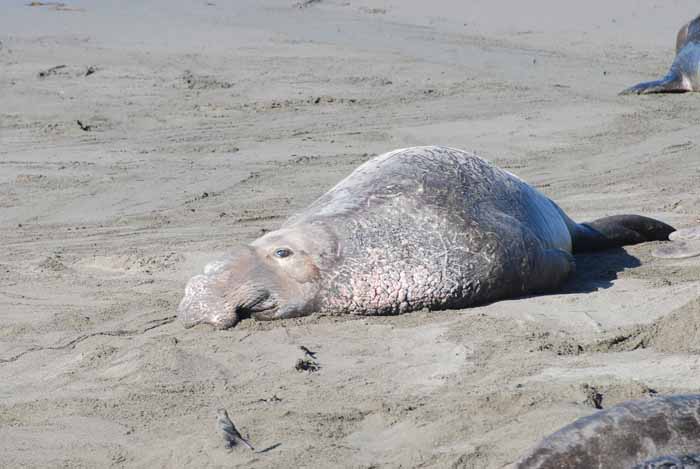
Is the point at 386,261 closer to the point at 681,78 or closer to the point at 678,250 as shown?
the point at 678,250

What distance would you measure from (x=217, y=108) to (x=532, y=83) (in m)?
3.44

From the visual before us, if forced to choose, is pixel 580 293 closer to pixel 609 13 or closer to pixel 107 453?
pixel 107 453

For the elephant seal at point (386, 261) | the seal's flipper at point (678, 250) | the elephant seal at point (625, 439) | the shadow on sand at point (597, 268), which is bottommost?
the shadow on sand at point (597, 268)

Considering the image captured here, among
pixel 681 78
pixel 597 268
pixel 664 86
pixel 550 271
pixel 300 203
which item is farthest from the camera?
pixel 681 78

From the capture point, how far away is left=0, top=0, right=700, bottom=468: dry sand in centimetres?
404

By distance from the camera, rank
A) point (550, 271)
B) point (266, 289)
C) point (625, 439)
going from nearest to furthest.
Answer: point (625, 439) → point (266, 289) → point (550, 271)

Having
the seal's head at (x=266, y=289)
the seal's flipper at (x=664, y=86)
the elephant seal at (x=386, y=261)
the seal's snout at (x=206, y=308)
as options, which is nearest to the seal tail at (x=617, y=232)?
the elephant seal at (x=386, y=261)

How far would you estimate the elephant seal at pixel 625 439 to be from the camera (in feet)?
10.2

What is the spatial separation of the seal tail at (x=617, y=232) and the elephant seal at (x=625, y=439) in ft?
10.9

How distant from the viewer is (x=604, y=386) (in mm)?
4078

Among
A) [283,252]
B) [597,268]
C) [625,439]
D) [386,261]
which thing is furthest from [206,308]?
[625,439]

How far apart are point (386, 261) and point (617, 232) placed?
1.89 metres

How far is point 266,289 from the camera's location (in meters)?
5.29

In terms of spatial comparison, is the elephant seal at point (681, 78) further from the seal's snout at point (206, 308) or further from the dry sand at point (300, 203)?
the seal's snout at point (206, 308)
